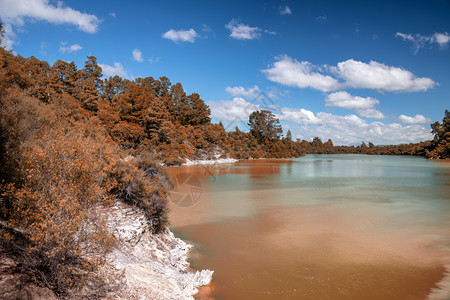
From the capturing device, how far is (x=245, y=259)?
27.8 ft

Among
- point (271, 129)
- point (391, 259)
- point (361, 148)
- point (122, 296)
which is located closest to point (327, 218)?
point (391, 259)

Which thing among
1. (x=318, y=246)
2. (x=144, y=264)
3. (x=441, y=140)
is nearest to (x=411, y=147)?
(x=441, y=140)

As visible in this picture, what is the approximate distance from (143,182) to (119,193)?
77cm

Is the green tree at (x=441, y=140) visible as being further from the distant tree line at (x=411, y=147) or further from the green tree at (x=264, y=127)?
the green tree at (x=264, y=127)

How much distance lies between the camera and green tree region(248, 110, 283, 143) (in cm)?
9038

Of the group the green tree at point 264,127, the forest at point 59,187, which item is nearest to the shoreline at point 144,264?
the forest at point 59,187

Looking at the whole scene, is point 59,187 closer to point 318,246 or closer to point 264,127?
point 318,246

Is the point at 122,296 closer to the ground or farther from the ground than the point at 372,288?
farther from the ground

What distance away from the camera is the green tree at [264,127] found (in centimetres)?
9038

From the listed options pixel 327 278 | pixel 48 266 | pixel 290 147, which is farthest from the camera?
pixel 290 147

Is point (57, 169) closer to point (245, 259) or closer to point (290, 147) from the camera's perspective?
point (245, 259)

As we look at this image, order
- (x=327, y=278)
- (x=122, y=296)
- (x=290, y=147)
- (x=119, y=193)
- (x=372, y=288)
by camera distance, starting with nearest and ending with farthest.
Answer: (x=122, y=296) < (x=372, y=288) < (x=327, y=278) < (x=119, y=193) < (x=290, y=147)

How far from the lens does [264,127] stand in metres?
91.1

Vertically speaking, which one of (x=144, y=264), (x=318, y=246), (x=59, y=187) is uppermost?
(x=59, y=187)
